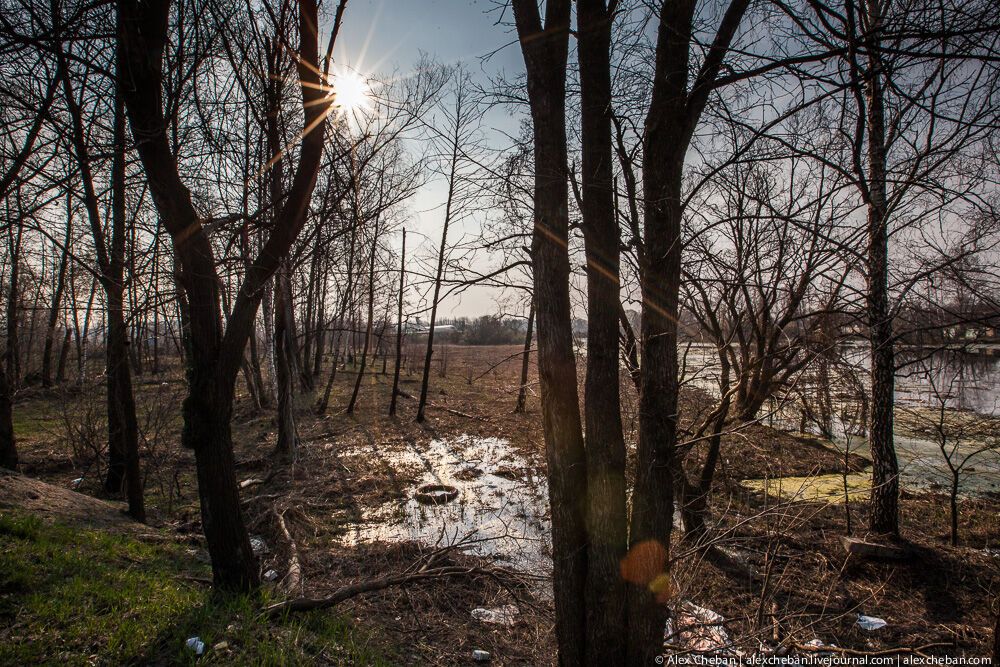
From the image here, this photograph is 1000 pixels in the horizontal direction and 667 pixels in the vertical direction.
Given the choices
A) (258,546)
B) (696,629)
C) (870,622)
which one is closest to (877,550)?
(870,622)

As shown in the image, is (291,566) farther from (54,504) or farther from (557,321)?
(557,321)

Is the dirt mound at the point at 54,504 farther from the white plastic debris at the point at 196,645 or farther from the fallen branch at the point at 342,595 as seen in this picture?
Result: the white plastic debris at the point at 196,645

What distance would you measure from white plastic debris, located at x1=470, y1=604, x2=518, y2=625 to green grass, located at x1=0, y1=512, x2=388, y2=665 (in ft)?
4.75

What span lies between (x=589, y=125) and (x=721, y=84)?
96cm

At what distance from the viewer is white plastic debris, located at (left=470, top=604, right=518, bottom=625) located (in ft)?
16.3

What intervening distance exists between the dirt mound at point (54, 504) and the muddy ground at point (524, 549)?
78cm

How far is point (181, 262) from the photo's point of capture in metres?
3.82

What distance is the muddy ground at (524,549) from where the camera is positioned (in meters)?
4.45

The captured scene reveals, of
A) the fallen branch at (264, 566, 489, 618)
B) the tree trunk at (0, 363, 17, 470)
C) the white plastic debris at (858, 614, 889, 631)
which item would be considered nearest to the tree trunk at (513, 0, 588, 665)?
the fallen branch at (264, 566, 489, 618)

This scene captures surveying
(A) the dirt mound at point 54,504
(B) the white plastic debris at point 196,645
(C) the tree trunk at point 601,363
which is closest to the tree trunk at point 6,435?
(A) the dirt mound at point 54,504

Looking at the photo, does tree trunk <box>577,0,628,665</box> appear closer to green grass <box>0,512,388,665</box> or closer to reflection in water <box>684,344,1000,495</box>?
reflection in water <box>684,344,1000,495</box>

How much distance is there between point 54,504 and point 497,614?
5.46 m

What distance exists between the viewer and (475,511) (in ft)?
27.6

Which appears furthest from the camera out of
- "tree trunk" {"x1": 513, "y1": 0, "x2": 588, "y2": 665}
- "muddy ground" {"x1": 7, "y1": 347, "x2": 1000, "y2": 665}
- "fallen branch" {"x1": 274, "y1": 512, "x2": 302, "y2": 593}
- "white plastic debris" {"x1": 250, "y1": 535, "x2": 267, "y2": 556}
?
"white plastic debris" {"x1": 250, "y1": 535, "x2": 267, "y2": 556}
